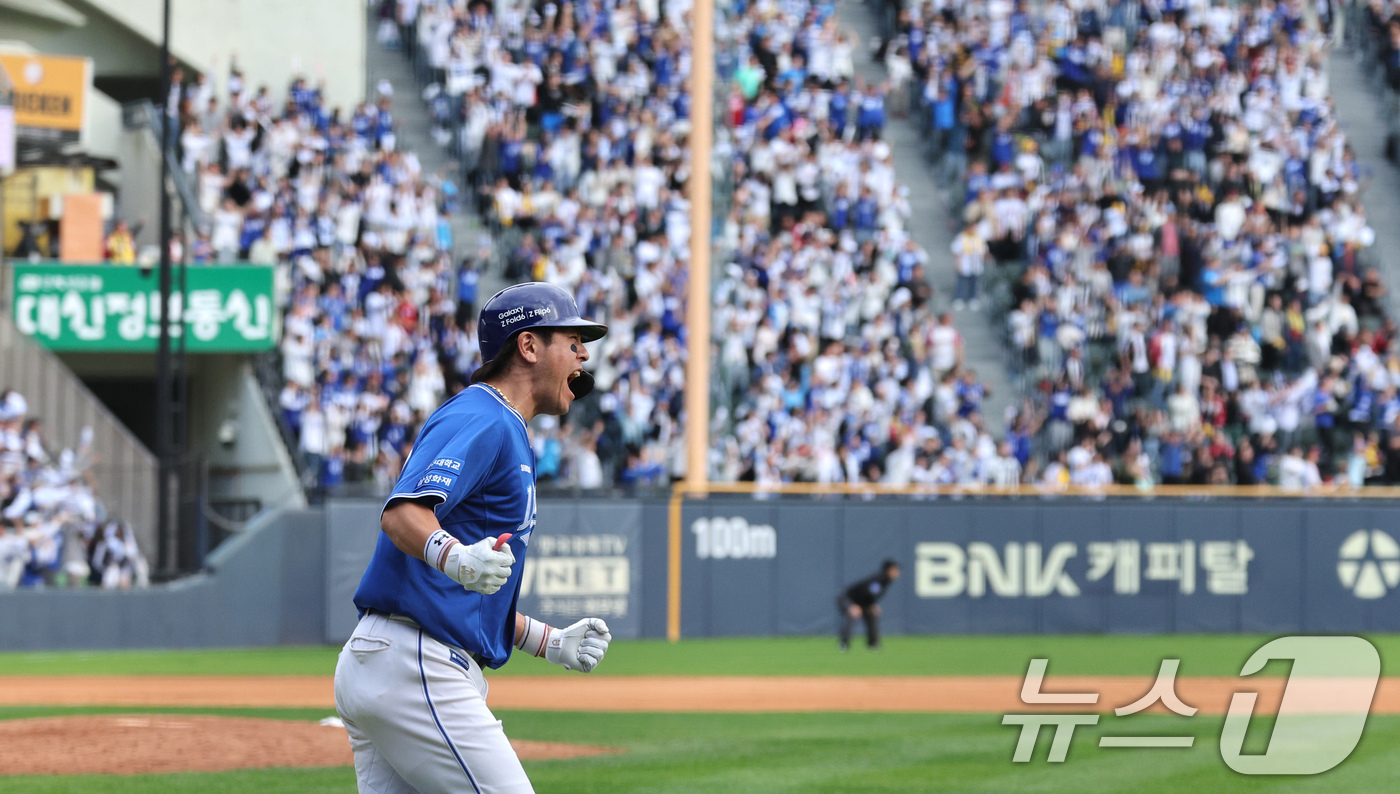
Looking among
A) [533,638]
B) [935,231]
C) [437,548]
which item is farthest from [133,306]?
[437,548]

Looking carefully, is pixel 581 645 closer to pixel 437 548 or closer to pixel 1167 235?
pixel 437 548

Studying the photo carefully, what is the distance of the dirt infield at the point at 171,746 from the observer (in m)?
10.2

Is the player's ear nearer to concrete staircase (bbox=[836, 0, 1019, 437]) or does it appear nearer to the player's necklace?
the player's necklace

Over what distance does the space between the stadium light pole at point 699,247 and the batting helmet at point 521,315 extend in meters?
16.5

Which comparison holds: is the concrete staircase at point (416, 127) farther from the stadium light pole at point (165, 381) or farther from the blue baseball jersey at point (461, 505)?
the blue baseball jersey at point (461, 505)

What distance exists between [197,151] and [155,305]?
283 cm

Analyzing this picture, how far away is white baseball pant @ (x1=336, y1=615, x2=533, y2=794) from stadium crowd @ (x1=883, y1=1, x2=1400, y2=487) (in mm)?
20144

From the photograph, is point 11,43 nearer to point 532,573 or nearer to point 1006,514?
point 532,573

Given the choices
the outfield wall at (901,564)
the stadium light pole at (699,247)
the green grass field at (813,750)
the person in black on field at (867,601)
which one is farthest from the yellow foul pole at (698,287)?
the green grass field at (813,750)

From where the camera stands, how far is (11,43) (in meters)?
26.9

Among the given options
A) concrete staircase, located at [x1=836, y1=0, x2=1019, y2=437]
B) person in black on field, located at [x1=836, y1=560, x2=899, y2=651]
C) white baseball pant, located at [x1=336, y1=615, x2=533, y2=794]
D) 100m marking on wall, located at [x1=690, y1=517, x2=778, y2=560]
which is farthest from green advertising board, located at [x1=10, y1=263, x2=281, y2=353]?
white baseball pant, located at [x1=336, y1=615, x2=533, y2=794]

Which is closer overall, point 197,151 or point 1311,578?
point 1311,578

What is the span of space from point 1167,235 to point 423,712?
23950 mm

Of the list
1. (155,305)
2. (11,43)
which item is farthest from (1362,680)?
(11,43)
